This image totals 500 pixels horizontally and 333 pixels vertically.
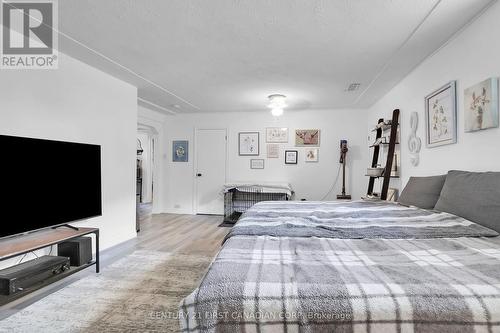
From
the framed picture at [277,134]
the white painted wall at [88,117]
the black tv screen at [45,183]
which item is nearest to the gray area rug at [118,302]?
the black tv screen at [45,183]

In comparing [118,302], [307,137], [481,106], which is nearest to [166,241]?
[118,302]

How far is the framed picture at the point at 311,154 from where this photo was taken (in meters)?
5.59

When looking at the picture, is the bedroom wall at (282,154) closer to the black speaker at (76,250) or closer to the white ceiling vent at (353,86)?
the white ceiling vent at (353,86)

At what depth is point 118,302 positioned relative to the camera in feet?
6.86

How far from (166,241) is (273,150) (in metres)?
2.95

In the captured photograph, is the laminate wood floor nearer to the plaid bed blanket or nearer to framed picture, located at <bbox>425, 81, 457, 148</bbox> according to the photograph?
the plaid bed blanket

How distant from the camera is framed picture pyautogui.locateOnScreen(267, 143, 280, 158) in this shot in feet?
18.7

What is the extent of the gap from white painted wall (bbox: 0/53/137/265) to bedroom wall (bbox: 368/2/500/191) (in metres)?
3.67

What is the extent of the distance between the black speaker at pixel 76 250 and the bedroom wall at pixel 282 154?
347 centimetres

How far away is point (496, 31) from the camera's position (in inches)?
74.9

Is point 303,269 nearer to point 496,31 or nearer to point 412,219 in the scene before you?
point 412,219

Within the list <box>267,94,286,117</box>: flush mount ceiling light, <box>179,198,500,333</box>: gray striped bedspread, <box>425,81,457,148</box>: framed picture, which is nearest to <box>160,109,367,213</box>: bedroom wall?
<box>267,94,286,117</box>: flush mount ceiling light
